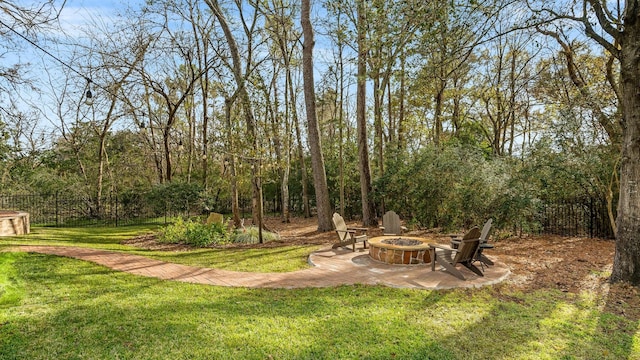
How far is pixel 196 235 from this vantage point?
10.0 m

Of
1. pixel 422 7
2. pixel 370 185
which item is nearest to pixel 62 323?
pixel 422 7

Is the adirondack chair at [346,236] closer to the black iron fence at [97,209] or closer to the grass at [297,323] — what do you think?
the grass at [297,323]

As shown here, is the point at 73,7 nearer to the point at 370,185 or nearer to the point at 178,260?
the point at 178,260

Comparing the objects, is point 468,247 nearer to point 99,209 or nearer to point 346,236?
point 346,236

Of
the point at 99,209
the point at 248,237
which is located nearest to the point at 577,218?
the point at 248,237

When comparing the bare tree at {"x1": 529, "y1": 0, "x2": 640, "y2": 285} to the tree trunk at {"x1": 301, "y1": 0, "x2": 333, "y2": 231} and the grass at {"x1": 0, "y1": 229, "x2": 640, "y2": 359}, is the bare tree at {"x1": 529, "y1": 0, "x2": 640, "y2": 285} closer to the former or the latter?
the grass at {"x1": 0, "y1": 229, "x2": 640, "y2": 359}

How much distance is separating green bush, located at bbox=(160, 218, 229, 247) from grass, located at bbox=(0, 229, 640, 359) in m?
4.45

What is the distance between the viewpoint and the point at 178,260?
7.51 meters

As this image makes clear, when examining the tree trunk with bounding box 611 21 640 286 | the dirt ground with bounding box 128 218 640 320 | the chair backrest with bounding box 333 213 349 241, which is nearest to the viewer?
the dirt ground with bounding box 128 218 640 320

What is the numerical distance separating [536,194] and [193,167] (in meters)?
22.3

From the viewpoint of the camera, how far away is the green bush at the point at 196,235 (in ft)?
32.5

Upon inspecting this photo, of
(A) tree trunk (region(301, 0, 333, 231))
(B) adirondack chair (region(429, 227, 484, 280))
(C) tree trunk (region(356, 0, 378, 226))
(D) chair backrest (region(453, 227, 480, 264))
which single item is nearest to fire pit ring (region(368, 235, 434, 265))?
(B) adirondack chair (region(429, 227, 484, 280))

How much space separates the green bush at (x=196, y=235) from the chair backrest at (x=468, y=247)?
695 centimetres

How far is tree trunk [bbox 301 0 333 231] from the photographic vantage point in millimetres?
11453
